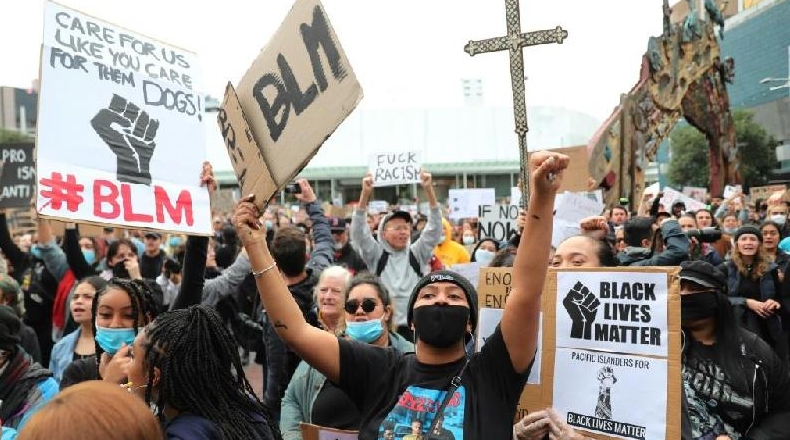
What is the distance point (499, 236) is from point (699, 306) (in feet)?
16.1

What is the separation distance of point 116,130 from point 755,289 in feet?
16.8

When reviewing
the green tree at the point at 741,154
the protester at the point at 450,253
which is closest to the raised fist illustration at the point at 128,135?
the protester at the point at 450,253

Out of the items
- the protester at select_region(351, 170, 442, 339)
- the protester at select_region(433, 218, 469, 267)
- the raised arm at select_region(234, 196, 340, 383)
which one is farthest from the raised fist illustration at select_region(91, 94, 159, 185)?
the protester at select_region(433, 218, 469, 267)

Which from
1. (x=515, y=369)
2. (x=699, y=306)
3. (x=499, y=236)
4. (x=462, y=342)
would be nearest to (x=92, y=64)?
(x=462, y=342)

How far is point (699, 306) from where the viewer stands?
3049mm

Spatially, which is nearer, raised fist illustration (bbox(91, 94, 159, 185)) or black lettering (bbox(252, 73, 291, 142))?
black lettering (bbox(252, 73, 291, 142))

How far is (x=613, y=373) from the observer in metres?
2.51

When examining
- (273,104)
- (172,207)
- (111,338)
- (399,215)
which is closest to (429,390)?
(273,104)

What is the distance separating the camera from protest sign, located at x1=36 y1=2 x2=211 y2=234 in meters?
3.12

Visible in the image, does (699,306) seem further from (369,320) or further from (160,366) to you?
(160,366)

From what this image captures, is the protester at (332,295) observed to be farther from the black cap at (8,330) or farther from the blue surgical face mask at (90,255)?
the blue surgical face mask at (90,255)

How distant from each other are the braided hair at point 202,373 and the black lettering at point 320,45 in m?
0.93

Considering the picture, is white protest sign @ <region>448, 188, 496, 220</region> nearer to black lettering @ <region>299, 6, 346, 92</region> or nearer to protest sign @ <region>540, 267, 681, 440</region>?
protest sign @ <region>540, 267, 681, 440</region>

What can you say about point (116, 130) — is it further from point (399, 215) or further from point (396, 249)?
point (396, 249)
